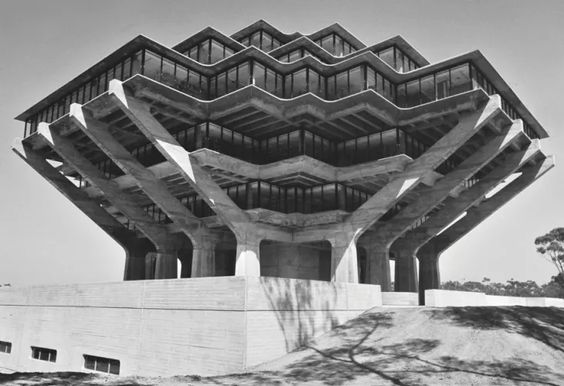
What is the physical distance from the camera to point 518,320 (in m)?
22.5

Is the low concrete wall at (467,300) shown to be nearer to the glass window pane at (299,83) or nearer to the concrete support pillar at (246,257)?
the concrete support pillar at (246,257)

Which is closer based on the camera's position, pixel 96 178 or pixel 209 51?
pixel 209 51

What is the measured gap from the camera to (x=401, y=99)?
130 feet

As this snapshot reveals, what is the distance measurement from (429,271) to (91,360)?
3693cm

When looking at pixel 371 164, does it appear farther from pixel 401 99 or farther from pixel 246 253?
pixel 246 253

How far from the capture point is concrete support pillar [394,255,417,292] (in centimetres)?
4659

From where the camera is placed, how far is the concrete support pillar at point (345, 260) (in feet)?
125

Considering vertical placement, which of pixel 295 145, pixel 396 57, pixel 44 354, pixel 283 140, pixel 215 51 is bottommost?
pixel 44 354

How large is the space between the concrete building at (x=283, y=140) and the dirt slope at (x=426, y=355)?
47.7ft

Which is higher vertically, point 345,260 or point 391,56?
point 391,56

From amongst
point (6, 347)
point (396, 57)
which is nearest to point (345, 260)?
point (396, 57)

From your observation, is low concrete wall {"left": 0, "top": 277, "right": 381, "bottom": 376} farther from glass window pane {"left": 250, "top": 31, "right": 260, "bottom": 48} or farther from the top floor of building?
glass window pane {"left": 250, "top": 31, "right": 260, "bottom": 48}

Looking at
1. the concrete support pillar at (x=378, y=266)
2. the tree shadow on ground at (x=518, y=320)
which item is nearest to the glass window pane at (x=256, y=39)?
the concrete support pillar at (x=378, y=266)

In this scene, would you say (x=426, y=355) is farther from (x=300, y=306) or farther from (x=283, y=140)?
(x=283, y=140)
